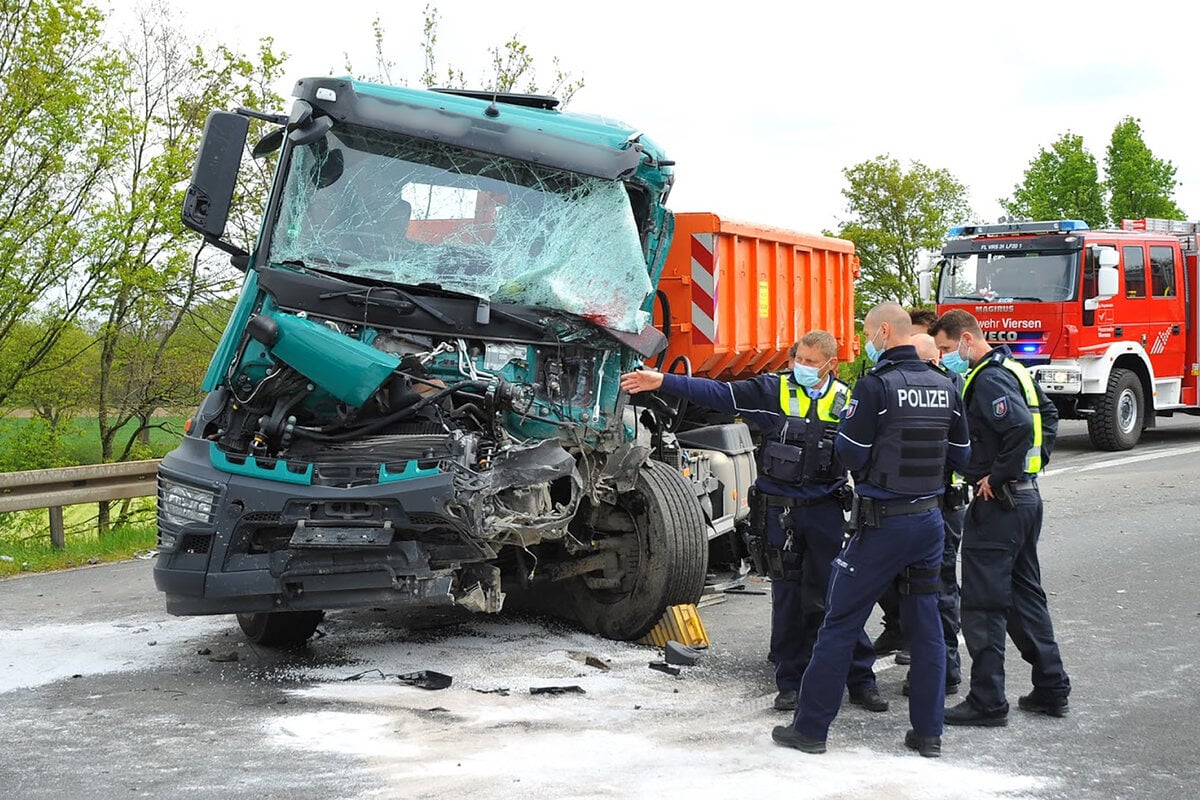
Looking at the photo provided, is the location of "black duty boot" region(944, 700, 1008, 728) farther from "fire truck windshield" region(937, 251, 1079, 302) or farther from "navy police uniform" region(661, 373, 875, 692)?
"fire truck windshield" region(937, 251, 1079, 302)

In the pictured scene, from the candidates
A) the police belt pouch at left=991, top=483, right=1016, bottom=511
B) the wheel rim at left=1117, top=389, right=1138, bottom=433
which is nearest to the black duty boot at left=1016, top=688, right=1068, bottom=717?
the police belt pouch at left=991, top=483, right=1016, bottom=511

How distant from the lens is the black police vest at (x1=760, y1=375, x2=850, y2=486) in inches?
225

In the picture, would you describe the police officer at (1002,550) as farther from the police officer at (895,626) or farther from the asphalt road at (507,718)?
the police officer at (895,626)

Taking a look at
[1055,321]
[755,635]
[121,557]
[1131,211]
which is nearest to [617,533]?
[755,635]

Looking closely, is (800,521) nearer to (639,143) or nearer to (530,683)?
(530,683)

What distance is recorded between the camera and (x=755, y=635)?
7156 mm

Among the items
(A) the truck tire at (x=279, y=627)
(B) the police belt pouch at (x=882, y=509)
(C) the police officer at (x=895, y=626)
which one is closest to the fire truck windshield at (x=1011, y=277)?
(C) the police officer at (x=895, y=626)

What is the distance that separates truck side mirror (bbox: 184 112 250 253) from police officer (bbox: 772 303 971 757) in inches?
118

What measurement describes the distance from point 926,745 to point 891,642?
179 cm

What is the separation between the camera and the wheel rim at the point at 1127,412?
54.3ft

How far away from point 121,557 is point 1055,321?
11337mm

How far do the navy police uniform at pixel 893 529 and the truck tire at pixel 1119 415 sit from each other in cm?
1213

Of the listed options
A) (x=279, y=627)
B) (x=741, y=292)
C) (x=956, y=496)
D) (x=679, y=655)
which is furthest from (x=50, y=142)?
(x=956, y=496)

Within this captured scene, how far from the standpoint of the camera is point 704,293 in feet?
29.2
